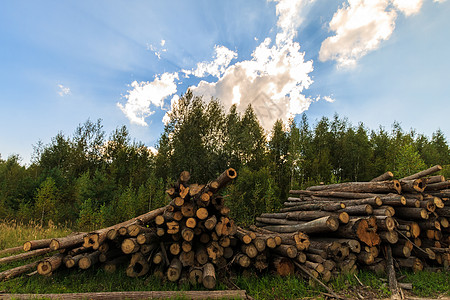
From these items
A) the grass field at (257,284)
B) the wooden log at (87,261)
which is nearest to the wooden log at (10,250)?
the grass field at (257,284)

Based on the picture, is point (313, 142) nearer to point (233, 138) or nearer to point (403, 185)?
point (233, 138)

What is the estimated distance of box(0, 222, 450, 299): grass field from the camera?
4.91 m

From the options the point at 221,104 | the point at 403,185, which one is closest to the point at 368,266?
the point at 403,185

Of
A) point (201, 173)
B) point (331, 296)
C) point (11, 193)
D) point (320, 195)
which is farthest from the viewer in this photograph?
point (201, 173)

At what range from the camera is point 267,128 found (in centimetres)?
2928

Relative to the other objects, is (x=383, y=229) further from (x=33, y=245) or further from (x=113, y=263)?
(x=33, y=245)

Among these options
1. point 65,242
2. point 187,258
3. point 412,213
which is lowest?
point 187,258

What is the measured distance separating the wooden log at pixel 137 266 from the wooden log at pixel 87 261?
894mm

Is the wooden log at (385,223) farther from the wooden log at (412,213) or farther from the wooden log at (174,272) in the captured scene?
the wooden log at (174,272)

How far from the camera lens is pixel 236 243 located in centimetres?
595

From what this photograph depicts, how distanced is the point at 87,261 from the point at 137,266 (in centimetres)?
114

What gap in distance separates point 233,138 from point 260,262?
19548 mm

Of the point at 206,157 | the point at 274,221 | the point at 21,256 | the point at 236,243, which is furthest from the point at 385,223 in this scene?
the point at 206,157

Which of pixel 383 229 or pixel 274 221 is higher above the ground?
pixel 383 229
